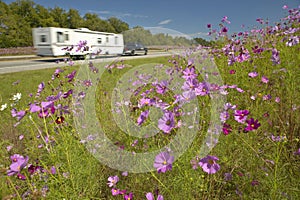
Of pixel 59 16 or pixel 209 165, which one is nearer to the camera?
pixel 209 165

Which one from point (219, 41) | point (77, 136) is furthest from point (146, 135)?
point (219, 41)

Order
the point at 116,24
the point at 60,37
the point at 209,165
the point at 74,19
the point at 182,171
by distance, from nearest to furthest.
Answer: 1. the point at 209,165
2. the point at 182,171
3. the point at 60,37
4. the point at 74,19
5. the point at 116,24

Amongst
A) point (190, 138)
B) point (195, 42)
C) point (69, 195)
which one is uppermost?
point (195, 42)

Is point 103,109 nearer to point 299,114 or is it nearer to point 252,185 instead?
point 252,185

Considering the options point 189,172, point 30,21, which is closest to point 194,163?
point 189,172

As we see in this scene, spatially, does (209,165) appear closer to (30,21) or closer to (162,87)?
(162,87)

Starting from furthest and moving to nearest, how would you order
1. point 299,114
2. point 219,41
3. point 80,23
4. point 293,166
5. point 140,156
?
point 80,23, point 219,41, point 299,114, point 140,156, point 293,166

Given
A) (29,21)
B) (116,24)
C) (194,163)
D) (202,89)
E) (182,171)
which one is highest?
(116,24)

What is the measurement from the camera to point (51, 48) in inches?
458

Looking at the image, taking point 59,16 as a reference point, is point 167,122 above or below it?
below

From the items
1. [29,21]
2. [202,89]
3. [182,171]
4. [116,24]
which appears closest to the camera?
[202,89]

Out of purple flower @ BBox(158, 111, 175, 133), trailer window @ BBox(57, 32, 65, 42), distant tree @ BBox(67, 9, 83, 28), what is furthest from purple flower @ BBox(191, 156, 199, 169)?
distant tree @ BBox(67, 9, 83, 28)

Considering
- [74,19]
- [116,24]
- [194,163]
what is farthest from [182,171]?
[116,24]

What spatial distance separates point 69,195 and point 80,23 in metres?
35.9
